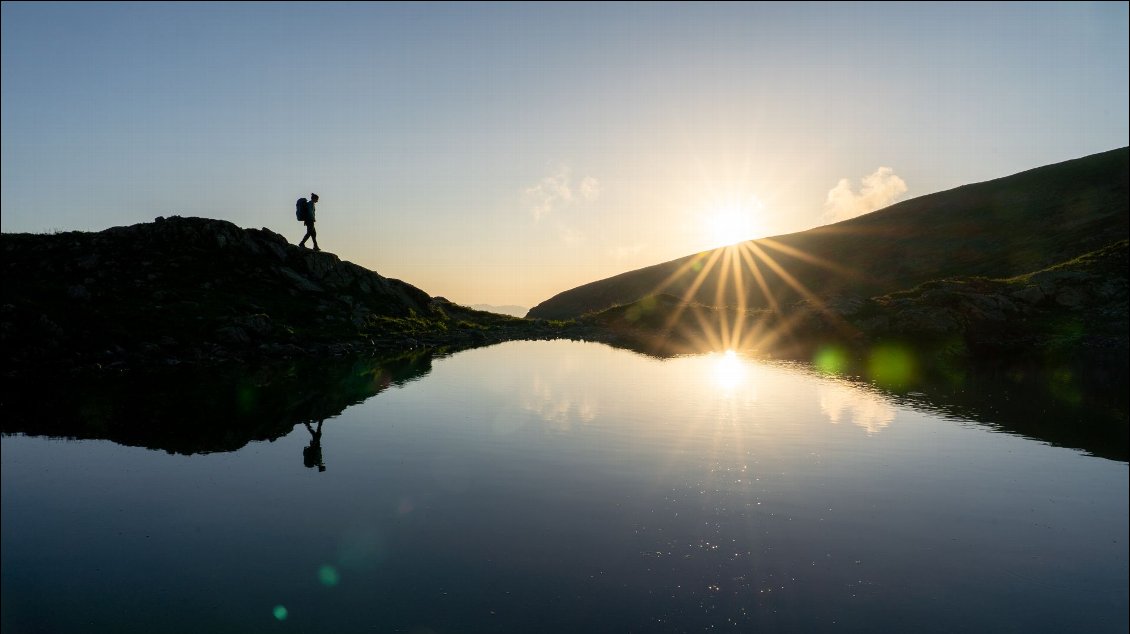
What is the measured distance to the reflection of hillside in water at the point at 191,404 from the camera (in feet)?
81.9

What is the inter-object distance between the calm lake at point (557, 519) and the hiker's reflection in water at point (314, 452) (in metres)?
0.19

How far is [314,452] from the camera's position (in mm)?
22609

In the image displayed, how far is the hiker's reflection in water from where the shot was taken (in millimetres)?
20919

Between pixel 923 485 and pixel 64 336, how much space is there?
5641 centimetres

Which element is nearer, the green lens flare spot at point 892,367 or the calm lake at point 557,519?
the calm lake at point 557,519

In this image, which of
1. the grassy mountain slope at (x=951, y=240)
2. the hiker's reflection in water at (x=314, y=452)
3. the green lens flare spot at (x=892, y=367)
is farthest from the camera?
the grassy mountain slope at (x=951, y=240)

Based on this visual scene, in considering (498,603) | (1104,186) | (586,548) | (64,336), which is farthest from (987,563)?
(1104,186)

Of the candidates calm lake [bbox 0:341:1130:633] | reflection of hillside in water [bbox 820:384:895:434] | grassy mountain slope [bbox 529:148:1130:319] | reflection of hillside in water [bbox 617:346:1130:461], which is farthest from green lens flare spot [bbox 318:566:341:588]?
grassy mountain slope [bbox 529:148:1130:319]

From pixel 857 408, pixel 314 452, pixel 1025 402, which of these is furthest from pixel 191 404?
pixel 1025 402

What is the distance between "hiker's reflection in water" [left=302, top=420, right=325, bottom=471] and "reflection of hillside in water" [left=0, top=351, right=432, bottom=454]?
4.27ft

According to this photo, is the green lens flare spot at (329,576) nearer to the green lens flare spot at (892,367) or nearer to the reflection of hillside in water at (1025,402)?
the reflection of hillside in water at (1025,402)

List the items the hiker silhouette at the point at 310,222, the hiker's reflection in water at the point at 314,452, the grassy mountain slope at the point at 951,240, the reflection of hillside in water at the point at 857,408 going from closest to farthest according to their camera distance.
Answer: the hiker's reflection in water at the point at 314,452 < the reflection of hillside in water at the point at 857,408 < the hiker silhouette at the point at 310,222 < the grassy mountain slope at the point at 951,240

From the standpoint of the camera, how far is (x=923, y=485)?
1880 cm

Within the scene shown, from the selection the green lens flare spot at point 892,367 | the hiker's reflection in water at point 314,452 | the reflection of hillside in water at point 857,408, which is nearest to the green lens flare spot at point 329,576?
the hiker's reflection in water at point 314,452
